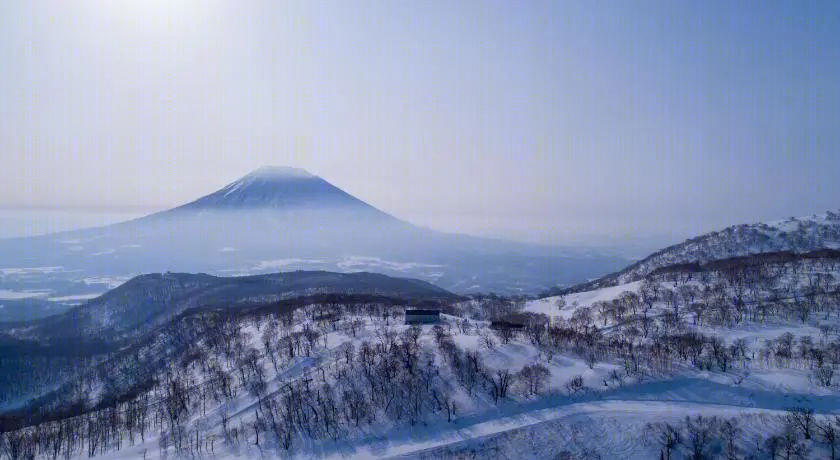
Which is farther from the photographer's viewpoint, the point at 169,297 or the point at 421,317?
the point at 169,297

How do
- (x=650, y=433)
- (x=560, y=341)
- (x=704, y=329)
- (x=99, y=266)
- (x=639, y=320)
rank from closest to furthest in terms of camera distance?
1. (x=650, y=433)
2. (x=560, y=341)
3. (x=704, y=329)
4. (x=639, y=320)
5. (x=99, y=266)

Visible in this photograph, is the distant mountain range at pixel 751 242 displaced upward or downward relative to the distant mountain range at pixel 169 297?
upward

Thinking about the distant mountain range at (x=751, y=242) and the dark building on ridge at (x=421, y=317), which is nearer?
the dark building on ridge at (x=421, y=317)

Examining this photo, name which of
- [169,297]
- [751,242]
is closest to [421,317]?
[751,242]

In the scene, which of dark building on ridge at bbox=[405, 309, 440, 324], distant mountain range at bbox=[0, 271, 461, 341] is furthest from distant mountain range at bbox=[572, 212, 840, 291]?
dark building on ridge at bbox=[405, 309, 440, 324]

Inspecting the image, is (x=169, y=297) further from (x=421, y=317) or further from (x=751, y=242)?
(x=751, y=242)

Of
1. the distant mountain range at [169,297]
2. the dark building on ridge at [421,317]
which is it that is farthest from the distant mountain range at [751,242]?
the dark building on ridge at [421,317]

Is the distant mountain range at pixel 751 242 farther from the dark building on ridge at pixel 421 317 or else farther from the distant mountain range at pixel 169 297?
the dark building on ridge at pixel 421 317

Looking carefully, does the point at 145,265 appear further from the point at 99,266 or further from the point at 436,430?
the point at 436,430

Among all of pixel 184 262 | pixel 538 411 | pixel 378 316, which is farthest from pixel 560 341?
pixel 184 262
